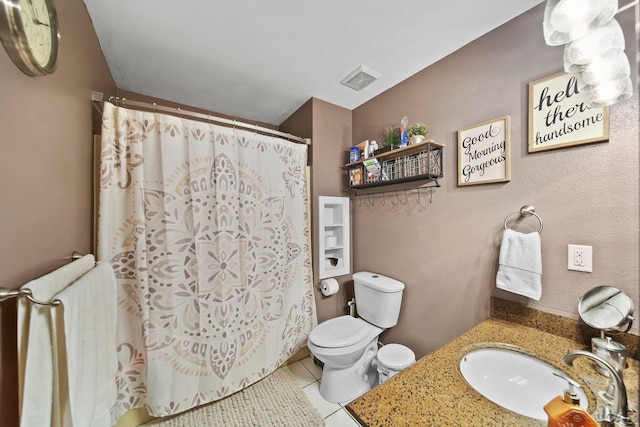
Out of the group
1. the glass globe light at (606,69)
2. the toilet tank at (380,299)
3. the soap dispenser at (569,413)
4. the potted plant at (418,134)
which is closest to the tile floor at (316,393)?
the toilet tank at (380,299)

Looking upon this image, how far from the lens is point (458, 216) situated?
1432 millimetres

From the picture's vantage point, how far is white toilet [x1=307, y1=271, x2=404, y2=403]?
1.51m

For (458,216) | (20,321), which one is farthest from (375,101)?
(20,321)

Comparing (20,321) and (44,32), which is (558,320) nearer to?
(20,321)

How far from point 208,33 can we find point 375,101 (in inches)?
53.8

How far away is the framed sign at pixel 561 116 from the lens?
945 millimetres

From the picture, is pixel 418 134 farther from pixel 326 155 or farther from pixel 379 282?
pixel 379 282

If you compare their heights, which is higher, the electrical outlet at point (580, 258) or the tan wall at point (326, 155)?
the tan wall at point (326, 155)

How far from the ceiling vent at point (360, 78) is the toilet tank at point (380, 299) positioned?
1.63 metres

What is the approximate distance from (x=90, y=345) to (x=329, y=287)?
1.52 metres

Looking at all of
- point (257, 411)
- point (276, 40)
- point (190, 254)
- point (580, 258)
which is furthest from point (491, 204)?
point (257, 411)

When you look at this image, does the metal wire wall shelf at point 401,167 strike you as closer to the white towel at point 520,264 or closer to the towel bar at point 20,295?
the white towel at point 520,264

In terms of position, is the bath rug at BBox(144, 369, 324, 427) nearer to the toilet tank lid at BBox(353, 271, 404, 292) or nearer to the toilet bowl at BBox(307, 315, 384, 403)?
the toilet bowl at BBox(307, 315, 384, 403)

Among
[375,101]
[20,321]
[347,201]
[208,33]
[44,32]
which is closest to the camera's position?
[20,321]
